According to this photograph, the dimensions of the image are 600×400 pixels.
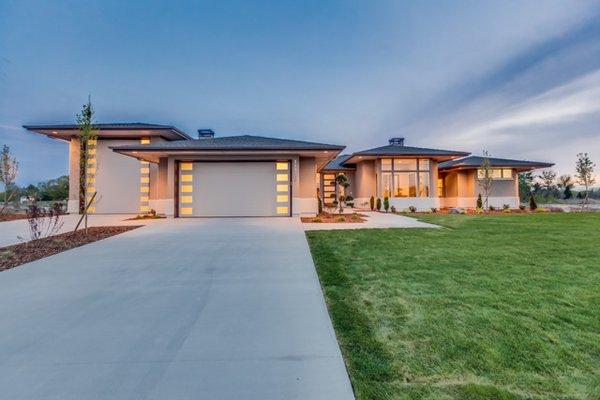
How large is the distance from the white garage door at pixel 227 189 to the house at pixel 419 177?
744 centimetres

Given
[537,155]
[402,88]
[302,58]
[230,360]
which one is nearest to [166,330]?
[230,360]

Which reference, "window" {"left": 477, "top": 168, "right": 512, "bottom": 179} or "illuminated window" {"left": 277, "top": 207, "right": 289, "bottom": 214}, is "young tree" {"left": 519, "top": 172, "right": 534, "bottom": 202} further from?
"illuminated window" {"left": 277, "top": 207, "right": 289, "bottom": 214}

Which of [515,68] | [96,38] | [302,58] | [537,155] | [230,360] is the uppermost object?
[96,38]

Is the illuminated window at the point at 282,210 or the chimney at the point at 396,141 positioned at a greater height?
the chimney at the point at 396,141

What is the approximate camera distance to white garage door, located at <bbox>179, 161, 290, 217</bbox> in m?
13.6

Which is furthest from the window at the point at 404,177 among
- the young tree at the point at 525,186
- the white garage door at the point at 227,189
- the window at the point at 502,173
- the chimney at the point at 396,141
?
the young tree at the point at 525,186

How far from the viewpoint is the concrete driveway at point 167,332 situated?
182cm

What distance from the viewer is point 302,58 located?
18891 millimetres

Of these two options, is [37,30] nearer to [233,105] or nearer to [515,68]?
[233,105]

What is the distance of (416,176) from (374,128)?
1598 cm

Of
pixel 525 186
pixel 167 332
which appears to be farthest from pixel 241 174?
pixel 525 186

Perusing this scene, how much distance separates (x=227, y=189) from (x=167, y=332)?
11460 millimetres

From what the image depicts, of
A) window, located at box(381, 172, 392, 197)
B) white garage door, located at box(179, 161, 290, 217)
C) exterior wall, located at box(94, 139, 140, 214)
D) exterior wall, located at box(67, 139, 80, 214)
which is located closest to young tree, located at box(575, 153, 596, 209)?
window, located at box(381, 172, 392, 197)

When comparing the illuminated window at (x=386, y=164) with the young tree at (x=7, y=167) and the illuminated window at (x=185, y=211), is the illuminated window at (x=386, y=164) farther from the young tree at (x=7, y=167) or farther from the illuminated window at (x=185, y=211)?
the young tree at (x=7, y=167)
